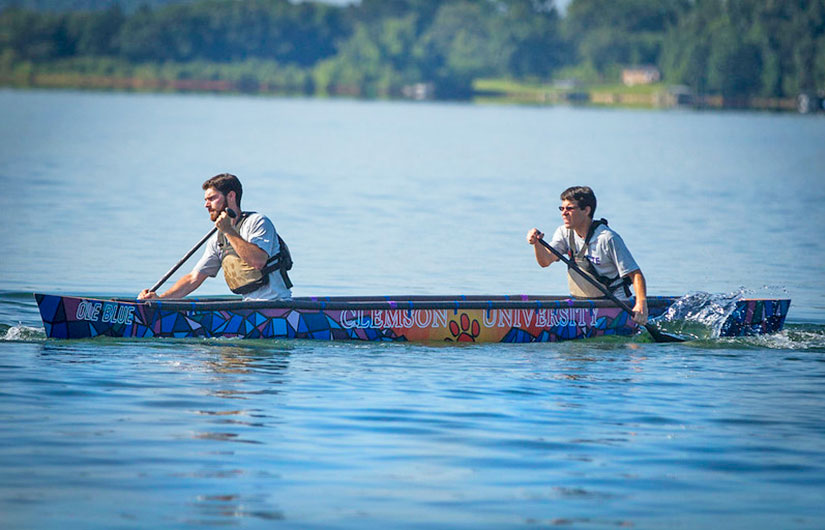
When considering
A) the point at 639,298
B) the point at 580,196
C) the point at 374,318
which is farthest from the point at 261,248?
the point at 639,298

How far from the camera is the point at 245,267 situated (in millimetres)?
13078

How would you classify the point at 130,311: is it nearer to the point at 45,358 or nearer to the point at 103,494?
the point at 45,358

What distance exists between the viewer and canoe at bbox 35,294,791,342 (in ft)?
42.0

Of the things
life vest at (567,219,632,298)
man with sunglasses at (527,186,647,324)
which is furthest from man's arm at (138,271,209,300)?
life vest at (567,219,632,298)

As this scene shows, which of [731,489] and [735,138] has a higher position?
[735,138]

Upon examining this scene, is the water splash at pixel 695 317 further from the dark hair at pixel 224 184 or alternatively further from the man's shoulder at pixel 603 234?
the dark hair at pixel 224 184

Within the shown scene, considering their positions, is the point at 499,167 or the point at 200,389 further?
the point at 499,167

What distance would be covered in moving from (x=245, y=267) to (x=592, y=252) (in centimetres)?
359

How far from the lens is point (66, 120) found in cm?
8875

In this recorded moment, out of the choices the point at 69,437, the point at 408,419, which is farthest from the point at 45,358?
the point at 408,419

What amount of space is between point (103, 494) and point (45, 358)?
444cm

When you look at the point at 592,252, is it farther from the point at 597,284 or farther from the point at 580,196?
the point at 580,196

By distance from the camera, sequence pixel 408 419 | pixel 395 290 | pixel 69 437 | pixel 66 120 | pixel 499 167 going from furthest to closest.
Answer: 1. pixel 66 120
2. pixel 499 167
3. pixel 395 290
4. pixel 408 419
5. pixel 69 437

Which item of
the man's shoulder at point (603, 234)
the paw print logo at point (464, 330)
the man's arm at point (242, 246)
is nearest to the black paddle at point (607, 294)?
the man's shoulder at point (603, 234)
